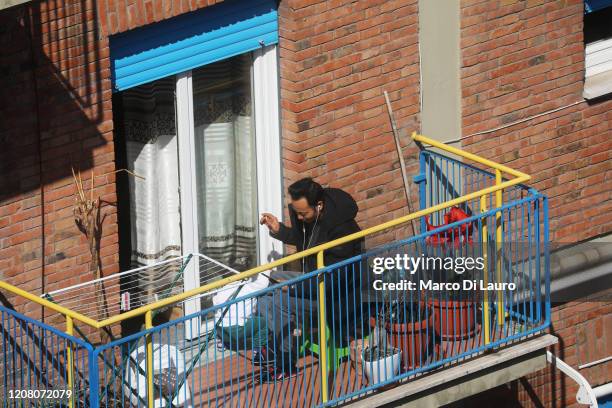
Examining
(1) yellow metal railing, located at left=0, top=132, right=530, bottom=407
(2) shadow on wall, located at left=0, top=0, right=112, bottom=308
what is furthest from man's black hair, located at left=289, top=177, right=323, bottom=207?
(2) shadow on wall, located at left=0, top=0, right=112, bottom=308

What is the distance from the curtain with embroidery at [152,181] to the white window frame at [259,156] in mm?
76

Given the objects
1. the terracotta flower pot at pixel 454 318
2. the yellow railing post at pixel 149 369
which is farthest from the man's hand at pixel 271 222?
the yellow railing post at pixel 149 369

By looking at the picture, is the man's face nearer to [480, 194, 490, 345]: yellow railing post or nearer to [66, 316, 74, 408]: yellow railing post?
[480, 194, 490, 345]: yellow railing post

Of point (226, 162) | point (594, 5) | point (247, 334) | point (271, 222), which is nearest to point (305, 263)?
point (271, 222)

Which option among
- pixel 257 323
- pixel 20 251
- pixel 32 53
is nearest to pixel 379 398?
pixel 257 323

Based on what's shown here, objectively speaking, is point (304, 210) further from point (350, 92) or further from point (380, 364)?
point (350, 92)

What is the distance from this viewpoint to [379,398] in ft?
34.2

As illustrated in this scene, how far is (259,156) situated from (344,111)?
2.49ft

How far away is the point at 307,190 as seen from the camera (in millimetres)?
10836

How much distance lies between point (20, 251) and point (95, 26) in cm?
166

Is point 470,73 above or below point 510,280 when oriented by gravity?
above

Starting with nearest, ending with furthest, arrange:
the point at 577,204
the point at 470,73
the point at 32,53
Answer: the point at 32,53 < the point at 470,73 < the point at 577,204

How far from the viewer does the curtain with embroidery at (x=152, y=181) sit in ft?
37.2

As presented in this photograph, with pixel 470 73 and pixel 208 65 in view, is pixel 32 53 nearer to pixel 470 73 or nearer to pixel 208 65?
pixel 208 65
